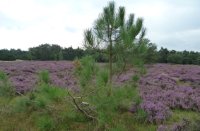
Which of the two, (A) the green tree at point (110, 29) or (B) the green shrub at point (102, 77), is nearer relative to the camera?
(B) the green shrub at point (102, 77)

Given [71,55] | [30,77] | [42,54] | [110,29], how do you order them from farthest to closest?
[42,54] → [71,55] → [30,77] → [110,29]

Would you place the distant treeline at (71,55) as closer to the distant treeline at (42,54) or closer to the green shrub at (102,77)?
the distant treeline at (42,54)

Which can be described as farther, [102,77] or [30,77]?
[30,77]

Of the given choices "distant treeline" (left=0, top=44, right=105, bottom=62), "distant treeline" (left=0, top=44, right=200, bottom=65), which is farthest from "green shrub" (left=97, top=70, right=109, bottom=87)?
"distant treeline" (left=0, top=44, right=105, bottom=62)

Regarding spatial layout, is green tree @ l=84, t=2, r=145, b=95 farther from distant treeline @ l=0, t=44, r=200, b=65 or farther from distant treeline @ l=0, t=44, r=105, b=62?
distant treeline @ l=0, t=44, r=105, b=62

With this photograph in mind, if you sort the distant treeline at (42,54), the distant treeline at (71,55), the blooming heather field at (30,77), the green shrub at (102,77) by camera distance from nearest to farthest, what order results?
the green shrub at (102,77)
the blooming heather field at (30,77)
the distant treeline at (71,55)
the distant treeline at (42,54)

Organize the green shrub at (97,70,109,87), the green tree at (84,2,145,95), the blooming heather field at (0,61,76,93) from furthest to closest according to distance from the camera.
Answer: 1. the blooming heather field at (0,61,76,93)
2. the green tree at (84,2,145,95)
3. the green shrub at (97,70,109,87)

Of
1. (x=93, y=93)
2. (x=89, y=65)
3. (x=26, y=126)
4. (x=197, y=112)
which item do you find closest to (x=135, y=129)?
(x=93, y=93)

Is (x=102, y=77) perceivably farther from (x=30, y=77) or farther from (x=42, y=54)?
(x=42, y=54)

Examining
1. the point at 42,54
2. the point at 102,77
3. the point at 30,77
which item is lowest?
the point at 30,77

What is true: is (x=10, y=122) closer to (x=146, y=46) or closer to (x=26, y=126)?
(x=26, y=126)

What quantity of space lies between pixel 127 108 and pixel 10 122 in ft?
9.83

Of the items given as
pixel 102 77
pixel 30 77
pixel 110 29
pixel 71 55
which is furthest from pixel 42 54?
pixel 102 77

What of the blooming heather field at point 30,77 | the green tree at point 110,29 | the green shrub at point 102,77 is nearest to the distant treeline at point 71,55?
the blooming heather field at point 30,77
